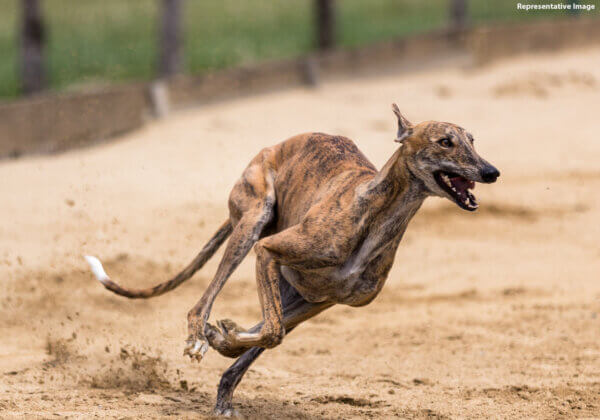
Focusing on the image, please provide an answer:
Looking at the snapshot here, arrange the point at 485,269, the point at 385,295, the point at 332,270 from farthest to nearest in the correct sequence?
1. the point at 485,269
2. the point at 385,295
3. the point at 332,270

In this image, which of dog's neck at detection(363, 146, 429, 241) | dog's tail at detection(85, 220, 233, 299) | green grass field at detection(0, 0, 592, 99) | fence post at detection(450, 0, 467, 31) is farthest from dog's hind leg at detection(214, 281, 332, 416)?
fence post at detection(450, 0, 467, 31)

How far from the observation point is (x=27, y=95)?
9648mm

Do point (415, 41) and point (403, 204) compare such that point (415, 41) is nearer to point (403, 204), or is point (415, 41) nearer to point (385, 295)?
point (385, 295)

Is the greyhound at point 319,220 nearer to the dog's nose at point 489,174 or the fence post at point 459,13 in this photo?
the dog's nose at point 489,174

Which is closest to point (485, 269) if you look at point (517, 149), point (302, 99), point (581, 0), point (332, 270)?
point (517, 149)

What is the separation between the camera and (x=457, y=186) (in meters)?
3.58

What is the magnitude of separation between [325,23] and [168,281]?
773 cm

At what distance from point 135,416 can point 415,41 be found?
841 cm

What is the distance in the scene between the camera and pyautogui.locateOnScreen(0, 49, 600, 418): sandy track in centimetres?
467

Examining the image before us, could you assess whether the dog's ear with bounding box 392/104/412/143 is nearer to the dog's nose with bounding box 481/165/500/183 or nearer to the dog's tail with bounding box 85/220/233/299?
the dog's nose with bounding box 481/165/500/183

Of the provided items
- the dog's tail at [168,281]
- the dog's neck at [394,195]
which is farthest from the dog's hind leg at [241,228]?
the dog's neck at [394,195]

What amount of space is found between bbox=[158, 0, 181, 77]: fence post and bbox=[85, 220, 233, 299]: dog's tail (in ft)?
18.6

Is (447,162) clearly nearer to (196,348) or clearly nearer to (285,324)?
(285,324)

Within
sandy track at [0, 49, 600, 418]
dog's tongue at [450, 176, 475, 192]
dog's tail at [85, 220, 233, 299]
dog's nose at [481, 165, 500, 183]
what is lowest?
sandy track at [0, 49, 600, 418]
